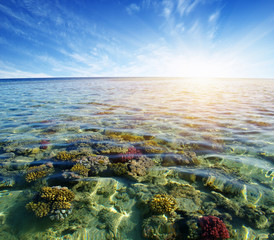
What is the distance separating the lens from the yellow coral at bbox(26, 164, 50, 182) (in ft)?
14.5

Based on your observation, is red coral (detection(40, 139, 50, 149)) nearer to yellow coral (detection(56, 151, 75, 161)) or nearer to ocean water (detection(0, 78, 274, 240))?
ocean water (detection(0, 78, 274, 240))

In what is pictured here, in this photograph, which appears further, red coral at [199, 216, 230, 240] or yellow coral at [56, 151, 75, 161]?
yellow coral at [56, 151, 75, 161]

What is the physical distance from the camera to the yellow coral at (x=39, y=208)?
128 inches

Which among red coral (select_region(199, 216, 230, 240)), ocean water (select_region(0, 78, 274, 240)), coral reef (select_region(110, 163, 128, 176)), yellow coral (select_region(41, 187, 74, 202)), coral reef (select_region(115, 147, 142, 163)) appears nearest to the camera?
red coral (select_region(199, 216, 230, 240))

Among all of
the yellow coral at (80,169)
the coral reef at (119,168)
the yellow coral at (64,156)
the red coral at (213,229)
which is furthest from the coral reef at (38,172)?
the red coral at (213,229)

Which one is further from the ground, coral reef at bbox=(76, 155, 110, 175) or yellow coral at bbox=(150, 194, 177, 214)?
coral reef at bbox=(76, 155, 110, 175)

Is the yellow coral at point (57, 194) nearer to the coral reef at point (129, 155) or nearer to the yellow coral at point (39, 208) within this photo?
the yellow coral at point (39, 208)

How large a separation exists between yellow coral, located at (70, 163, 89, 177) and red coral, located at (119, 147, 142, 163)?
4.27 feet

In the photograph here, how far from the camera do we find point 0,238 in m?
2.83

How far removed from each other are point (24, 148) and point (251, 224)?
780 centimetres

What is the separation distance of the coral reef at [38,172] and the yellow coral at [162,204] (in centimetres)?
346

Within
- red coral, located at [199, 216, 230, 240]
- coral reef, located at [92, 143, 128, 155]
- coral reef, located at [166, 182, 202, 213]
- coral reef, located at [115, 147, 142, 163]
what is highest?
coral reef, located at [92, 143, 128, 155]

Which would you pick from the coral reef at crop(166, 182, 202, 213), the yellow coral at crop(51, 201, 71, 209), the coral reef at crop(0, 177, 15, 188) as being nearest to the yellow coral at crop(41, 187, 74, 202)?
the yellow coral at crop(51, 201, 71, 209)

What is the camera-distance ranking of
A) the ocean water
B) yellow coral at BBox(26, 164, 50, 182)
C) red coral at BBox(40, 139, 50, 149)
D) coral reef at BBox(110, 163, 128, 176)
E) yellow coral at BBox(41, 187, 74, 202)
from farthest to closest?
red coral at BBox(40, 139, 50, 149), coral reef at BBox(110, 163, 128, 176), yellow coral at BBox(26, 164, 50, 182), yellow coral at BBox(41, 187, 74, 202), the ocean water
